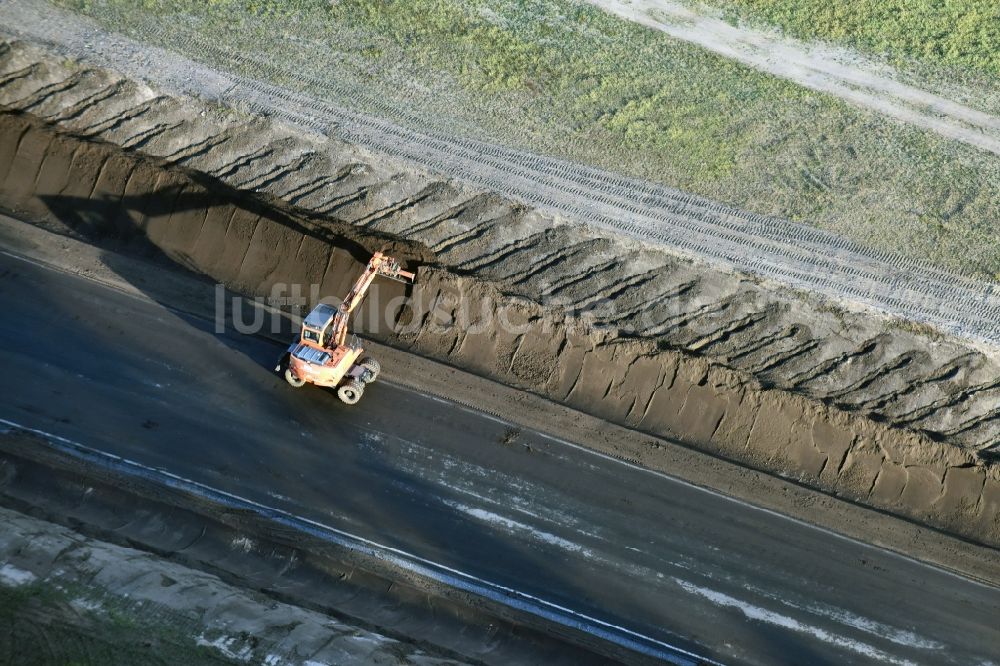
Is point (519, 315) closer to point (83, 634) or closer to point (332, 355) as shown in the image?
point (332, 355)

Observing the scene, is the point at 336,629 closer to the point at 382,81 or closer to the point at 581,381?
the point at 581,381

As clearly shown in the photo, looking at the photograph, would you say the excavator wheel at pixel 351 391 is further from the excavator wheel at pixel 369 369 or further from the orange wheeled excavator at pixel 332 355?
the excavator wheel at pixel 369 369

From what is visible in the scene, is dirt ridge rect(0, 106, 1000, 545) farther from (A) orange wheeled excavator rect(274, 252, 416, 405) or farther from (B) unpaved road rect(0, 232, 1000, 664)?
(A) orange wheeled excavator rect(274, 252, 416, 405)

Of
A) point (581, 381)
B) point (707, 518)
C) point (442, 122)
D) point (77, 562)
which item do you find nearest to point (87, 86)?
point (442, 122)

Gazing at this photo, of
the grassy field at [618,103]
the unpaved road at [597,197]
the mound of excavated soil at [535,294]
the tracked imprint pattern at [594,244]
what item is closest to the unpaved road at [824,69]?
the grassy field at [618,103]

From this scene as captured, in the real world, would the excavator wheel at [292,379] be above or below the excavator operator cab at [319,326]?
below

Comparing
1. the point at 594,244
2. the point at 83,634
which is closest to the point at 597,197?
the point at 594,244

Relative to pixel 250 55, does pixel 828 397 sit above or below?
below
